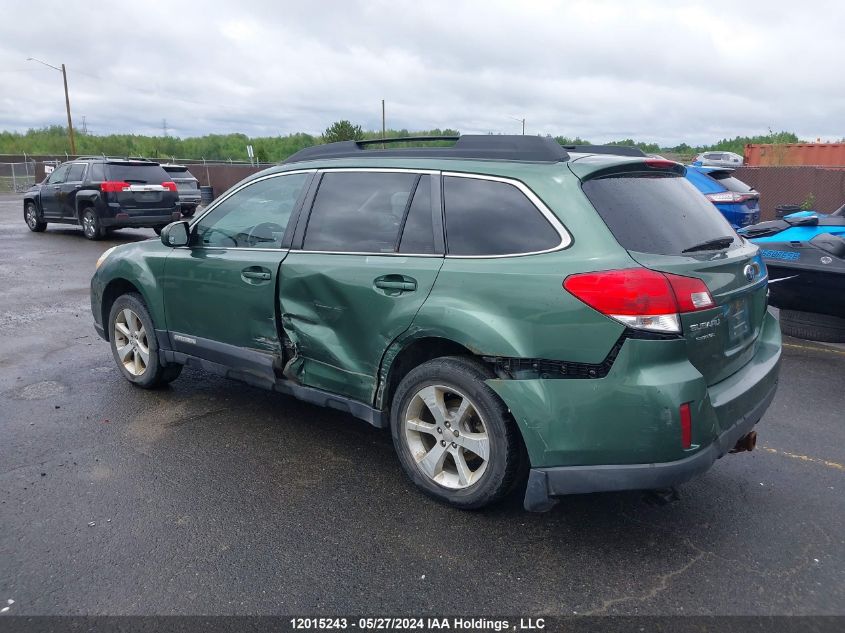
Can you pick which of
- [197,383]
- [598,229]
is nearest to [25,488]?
[197,383]

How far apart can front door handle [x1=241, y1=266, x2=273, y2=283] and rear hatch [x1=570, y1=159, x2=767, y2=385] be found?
1.88 meters

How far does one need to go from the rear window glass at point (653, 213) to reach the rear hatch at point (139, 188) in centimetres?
1316

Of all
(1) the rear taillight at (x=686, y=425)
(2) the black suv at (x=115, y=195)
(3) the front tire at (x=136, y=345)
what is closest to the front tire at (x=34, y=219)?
(2) the black suv at (x=115, y=195)

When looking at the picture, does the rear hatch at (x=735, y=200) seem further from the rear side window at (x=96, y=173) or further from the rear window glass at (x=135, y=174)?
the rear side window at (x=96, y=173)

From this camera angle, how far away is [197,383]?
549 centimetres

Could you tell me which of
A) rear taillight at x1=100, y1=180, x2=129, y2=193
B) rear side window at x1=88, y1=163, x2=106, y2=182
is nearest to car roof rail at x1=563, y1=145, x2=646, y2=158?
rear taillight at x1=100, y1=180, x2=129, y2=193

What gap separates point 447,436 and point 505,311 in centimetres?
73

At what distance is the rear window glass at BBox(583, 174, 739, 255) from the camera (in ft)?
10.1

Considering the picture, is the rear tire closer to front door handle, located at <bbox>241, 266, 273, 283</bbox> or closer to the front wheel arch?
front door handle, located at <bbox>241, 266, 273, 283</bbox>

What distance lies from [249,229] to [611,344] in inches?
101

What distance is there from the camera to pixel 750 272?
3.41 metres

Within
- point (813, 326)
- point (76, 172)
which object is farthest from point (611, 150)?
point (76, 172)

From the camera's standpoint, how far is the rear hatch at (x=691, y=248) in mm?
2977

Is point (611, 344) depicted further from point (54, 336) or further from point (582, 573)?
point (54, 336)
